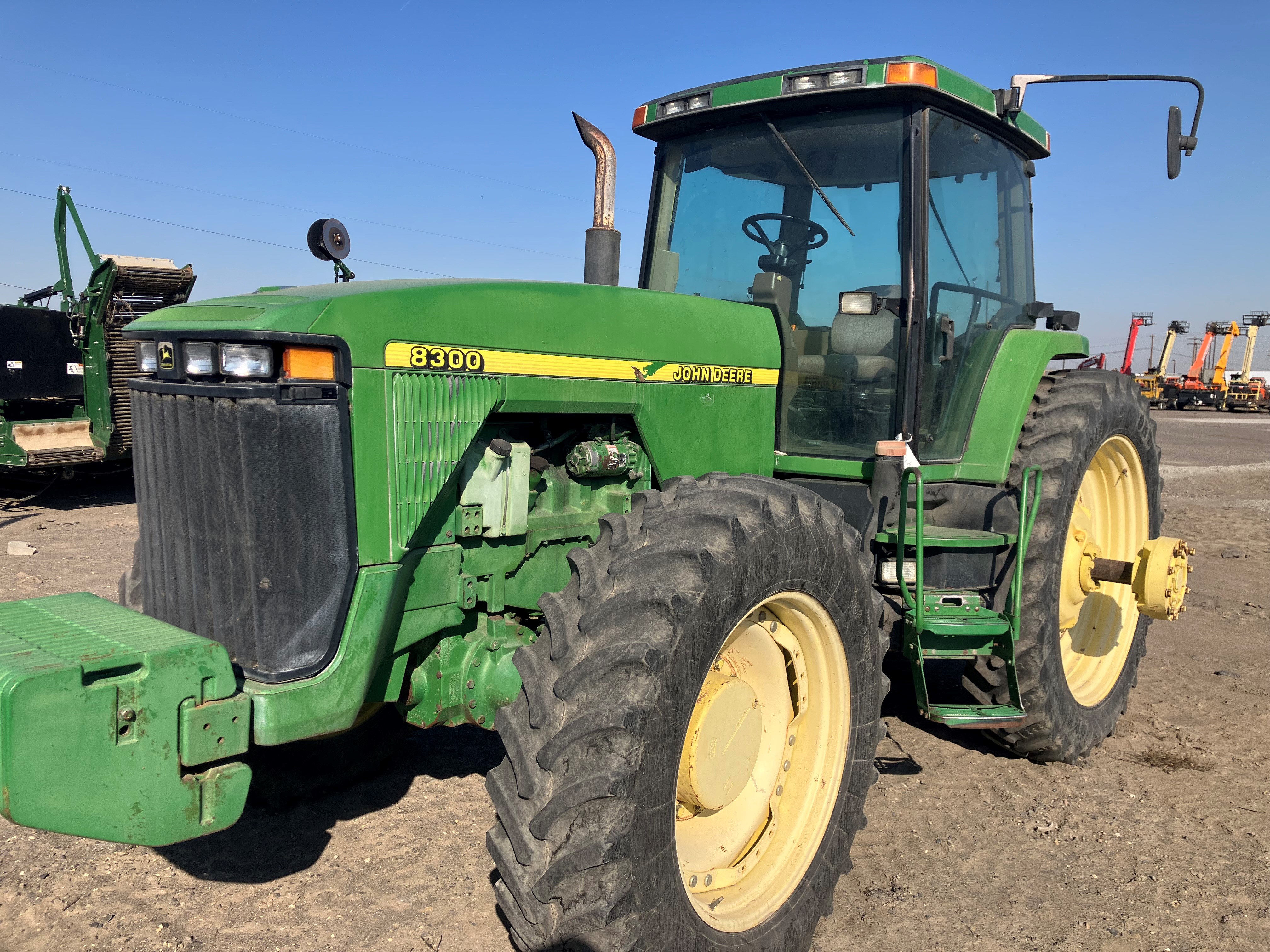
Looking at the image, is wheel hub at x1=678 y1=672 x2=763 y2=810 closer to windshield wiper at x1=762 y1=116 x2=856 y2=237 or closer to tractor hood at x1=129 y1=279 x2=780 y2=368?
tractor hood at x1=129 y1=279 x2=780 y2=368

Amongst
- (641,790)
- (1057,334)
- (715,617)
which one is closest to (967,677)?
(1057,334)

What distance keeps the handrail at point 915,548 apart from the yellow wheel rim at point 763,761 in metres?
0.55

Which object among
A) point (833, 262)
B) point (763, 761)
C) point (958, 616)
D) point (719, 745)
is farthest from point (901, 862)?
point (833, 262)

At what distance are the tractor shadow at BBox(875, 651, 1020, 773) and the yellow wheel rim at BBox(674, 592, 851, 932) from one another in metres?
0.84

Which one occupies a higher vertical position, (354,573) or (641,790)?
(354,573)

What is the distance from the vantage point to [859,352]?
3588 mm

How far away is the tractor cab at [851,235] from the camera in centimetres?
352

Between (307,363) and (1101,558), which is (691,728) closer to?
(307,363)

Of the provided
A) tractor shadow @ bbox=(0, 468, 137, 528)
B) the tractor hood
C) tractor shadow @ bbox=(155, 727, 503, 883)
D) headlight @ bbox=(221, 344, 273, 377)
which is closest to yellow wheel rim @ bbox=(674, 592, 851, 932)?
the tractor hood

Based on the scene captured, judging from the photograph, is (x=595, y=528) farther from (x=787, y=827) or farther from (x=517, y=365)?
(x=787, y=827)

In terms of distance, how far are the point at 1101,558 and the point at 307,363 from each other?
141 inches

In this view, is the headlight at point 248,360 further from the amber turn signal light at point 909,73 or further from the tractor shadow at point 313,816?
the amber turn signal light at point 909,73

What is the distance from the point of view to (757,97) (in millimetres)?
3607

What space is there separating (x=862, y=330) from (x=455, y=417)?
1738 millimetres
